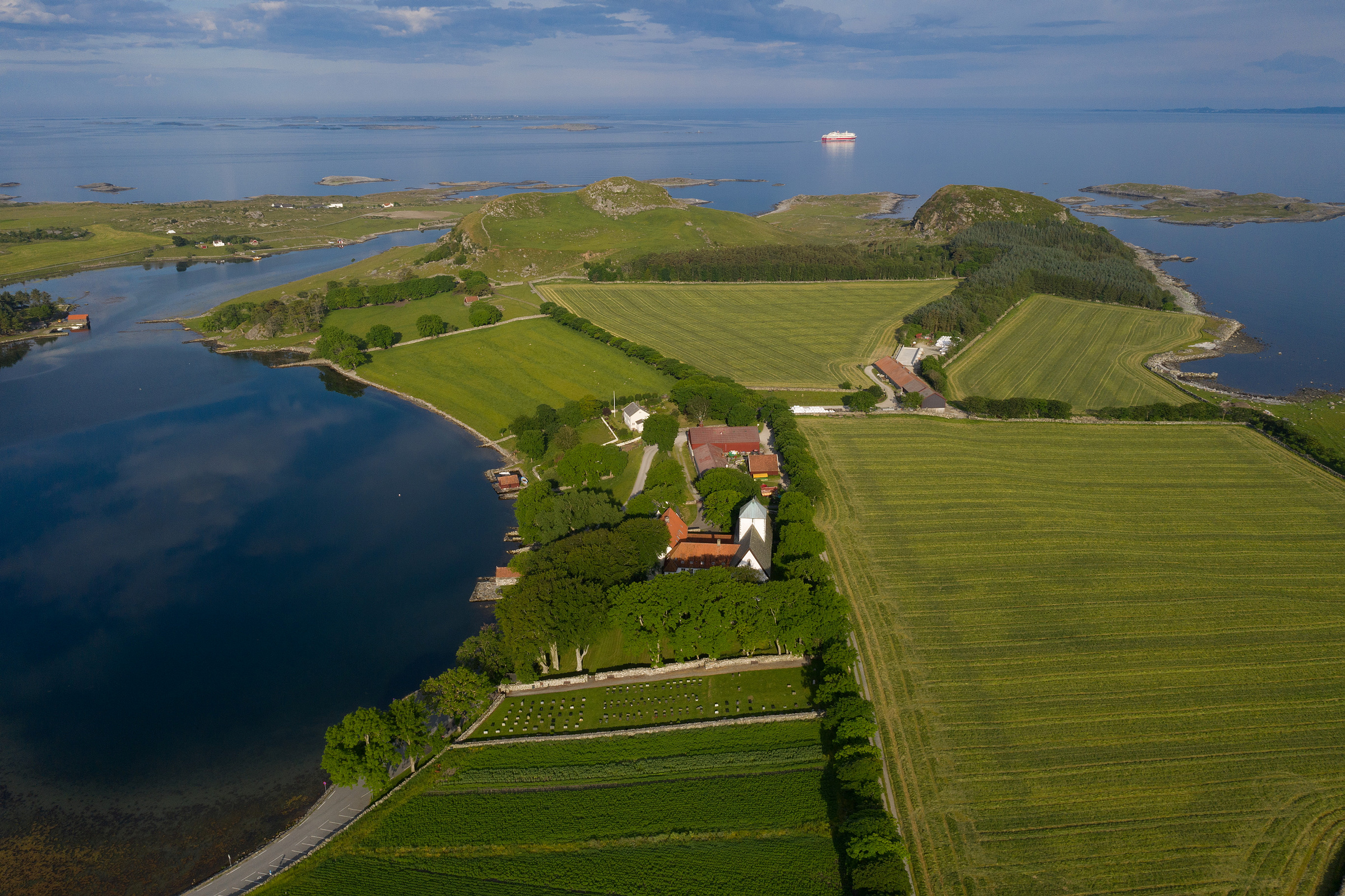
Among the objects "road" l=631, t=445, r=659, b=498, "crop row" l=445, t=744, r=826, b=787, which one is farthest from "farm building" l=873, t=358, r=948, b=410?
"crop row" l=445, t=744, r=826, b=787

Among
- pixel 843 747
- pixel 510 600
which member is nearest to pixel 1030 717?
pixel 843 747

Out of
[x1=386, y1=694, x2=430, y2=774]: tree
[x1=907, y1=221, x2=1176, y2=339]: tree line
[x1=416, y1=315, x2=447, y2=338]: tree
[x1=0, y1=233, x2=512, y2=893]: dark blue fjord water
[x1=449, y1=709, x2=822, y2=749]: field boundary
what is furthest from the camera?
[x1=907, y1=221, x2=1176, y2=339]: tree line

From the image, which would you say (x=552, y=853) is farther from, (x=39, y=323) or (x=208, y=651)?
(x=39, y=323)

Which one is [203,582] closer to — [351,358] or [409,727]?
[409,727]

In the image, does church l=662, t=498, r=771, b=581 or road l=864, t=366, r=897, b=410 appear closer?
church l=662, t=498, r=771, b=581

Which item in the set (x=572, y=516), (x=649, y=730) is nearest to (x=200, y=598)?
(x=572, y=516)

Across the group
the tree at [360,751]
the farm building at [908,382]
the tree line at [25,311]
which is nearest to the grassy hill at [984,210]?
the farm building at [908,382]

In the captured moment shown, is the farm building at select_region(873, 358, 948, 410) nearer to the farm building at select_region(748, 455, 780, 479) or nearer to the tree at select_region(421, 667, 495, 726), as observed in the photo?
the farm building at select_region(748, 455, 780, 479)
